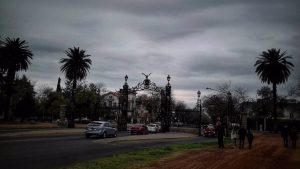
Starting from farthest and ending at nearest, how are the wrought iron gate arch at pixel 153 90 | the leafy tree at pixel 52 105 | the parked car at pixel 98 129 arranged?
1. the leafy tree at pixel 52 105
2. the wrought iron gate arch at pixel 153 90
3. the parked car at pixel 98 129

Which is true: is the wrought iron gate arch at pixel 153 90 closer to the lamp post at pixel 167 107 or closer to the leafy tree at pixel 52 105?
the lamp post at pixel 167 107

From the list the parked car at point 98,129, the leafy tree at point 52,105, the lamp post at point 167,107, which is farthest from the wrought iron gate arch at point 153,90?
the leafy tree at point 52,105

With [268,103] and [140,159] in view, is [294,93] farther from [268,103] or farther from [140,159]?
[140,159]

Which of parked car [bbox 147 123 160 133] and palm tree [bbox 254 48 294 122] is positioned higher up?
palm tree [bbox 254 48 294 122]

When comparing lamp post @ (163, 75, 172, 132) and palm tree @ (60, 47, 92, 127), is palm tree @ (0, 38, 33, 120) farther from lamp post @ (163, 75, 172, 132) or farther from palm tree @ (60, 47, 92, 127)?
lamp post @ (163, 75, 172, 132)

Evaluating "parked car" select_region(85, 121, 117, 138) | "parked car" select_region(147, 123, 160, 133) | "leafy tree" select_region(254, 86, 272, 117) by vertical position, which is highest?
"leafy tree" select_region(254, 86, 272, 117)

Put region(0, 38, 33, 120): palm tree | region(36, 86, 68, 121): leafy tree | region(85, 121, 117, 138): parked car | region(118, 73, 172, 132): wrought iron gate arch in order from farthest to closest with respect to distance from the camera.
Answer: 1. region(36, 86, 68, 121): leafy tree
2. region(0, 38, 33, 120): palm tree
3. region(118, 73, 172, 132): wrought iron gate arch
4. region(85, 121, 117, 138): parked car

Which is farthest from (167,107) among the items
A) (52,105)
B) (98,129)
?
(52,105)

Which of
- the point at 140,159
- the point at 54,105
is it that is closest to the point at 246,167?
the point at 140,159

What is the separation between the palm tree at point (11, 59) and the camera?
61344 millimetres

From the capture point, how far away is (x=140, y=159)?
1806cm

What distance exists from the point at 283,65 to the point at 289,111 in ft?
179

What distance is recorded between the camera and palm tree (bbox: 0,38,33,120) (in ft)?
201

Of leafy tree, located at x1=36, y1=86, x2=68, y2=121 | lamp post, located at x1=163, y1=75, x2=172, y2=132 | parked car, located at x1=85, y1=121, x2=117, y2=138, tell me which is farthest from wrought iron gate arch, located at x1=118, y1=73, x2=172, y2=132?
leafy tree, located at x1=36, y1=86, x2=68, y2=121
